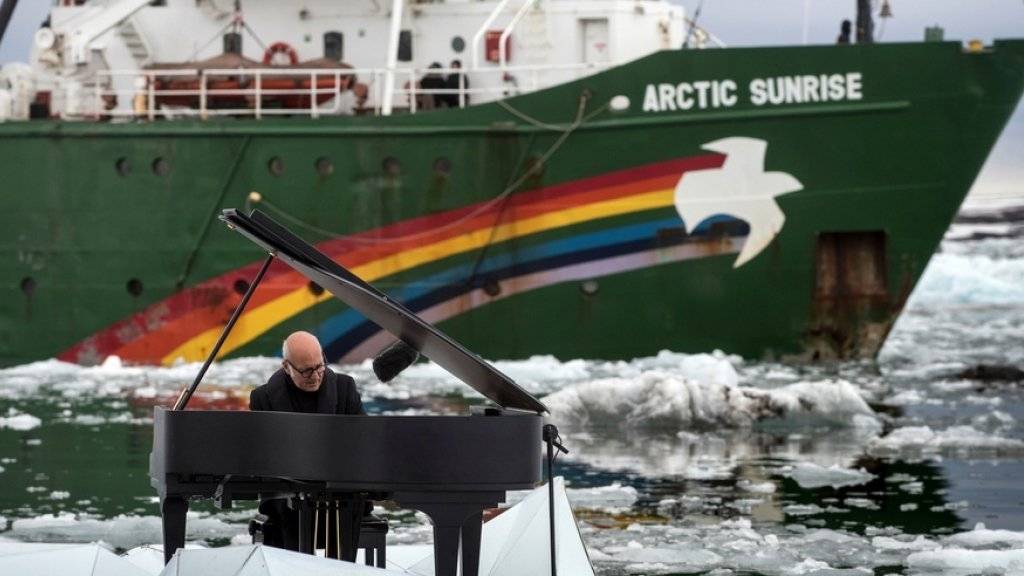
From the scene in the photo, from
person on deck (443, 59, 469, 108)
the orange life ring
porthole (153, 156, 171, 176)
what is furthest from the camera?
the orange life ring

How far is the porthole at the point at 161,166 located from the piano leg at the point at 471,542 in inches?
550

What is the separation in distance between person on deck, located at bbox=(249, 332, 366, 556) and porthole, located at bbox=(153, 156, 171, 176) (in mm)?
13189

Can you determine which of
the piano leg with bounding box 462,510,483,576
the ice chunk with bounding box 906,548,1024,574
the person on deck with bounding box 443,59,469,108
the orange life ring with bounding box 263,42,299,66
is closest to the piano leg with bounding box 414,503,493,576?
the piano leg with bounding box 462,510,483,576

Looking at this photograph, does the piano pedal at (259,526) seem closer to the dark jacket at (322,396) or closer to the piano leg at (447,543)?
the dark jacket at (322,396)

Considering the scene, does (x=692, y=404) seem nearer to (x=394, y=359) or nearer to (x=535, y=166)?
(x=535, y=166)

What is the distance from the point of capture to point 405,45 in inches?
860

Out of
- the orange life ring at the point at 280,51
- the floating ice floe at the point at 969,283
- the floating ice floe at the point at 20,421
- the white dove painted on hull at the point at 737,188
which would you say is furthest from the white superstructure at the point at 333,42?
the floating ice floe at the point at 969,283

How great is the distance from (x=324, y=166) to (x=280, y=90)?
3.36 feet

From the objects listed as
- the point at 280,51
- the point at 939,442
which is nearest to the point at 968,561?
the point at 939,442

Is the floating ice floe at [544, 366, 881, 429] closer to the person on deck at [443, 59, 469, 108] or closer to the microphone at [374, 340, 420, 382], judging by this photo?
the person on deck at [443, 59, 469, 108]

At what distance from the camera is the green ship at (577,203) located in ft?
65.8

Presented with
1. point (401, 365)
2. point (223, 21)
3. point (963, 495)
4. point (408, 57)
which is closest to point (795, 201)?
point (408, 57)

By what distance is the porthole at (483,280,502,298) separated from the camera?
67.2ft

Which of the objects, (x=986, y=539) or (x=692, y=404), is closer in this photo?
(x=986, y=539)
